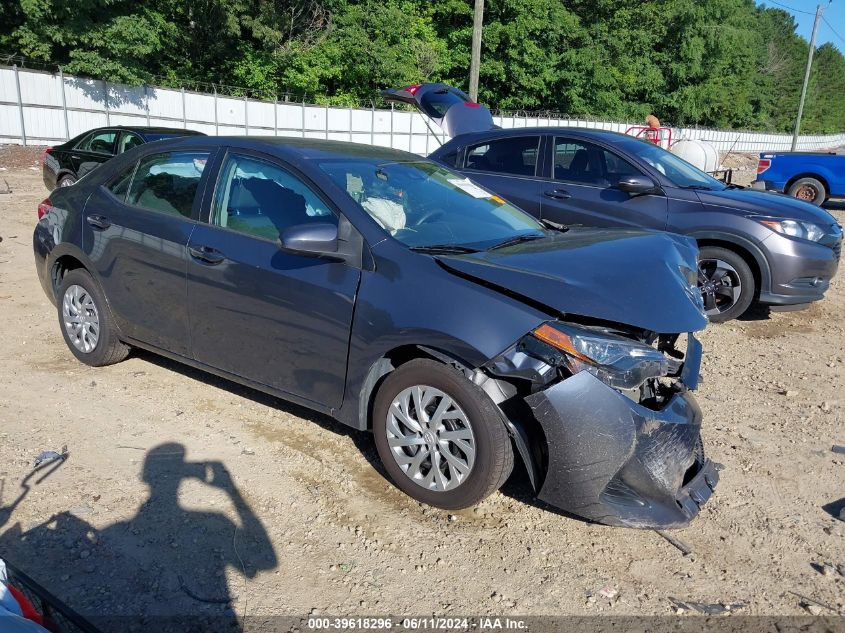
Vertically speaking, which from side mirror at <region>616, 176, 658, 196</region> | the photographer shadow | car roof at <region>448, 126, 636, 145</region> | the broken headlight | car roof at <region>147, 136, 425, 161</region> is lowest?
the photographer shadow

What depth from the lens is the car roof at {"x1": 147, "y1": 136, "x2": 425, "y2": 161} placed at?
4.09 meters

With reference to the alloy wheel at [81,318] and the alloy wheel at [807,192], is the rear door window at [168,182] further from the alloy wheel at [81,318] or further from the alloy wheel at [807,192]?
the alloy wheel at [807,192]

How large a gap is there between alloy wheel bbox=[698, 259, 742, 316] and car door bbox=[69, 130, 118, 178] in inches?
384

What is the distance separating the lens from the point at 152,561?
2963mm

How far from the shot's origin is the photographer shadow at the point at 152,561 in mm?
2668

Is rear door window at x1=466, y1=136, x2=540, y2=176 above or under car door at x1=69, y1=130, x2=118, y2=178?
above

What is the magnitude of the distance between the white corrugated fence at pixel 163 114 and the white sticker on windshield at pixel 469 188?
1547cm

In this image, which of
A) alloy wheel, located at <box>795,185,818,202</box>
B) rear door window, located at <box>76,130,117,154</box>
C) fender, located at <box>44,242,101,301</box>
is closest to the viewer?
fender, located at <box>44,242,101,301</box>

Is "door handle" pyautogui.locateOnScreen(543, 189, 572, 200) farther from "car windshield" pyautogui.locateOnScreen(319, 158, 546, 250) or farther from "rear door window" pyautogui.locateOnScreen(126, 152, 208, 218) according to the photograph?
"rear door window" pyautogui.locateOnScreen(126, 152, 208, 218)

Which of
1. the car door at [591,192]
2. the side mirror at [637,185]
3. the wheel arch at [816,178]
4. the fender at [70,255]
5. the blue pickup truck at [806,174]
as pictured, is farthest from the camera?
the wheel arch at [816,178]

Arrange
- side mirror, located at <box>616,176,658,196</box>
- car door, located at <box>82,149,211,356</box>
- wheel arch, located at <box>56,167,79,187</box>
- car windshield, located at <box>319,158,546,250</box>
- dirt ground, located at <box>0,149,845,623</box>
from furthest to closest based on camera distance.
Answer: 1. wheel arch, located at <box>56,167,79,187</box>
2. side mirror, located at <box>616,176,658,196</box>
3. car door, located at <box>82,149,211,356</box>
4. car windshield, located at <box>319,158,546,250</box>
5. dirt ground, located at <box>0,149,845,623</box>

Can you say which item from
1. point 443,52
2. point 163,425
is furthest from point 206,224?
point 443,52

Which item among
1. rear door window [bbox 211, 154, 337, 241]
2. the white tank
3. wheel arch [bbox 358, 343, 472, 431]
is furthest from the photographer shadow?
the white tank

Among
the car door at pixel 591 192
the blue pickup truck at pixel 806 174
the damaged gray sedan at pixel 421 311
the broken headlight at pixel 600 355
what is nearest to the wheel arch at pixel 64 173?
the damaged gray sedan at pixel 421 311
